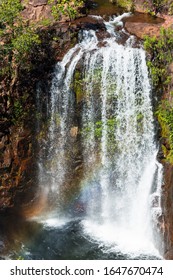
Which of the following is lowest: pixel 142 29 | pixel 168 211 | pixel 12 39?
pixel 168 211

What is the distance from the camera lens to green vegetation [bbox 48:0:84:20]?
53.5 ft

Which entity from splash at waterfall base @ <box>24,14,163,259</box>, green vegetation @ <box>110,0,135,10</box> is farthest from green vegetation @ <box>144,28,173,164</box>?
green vegetation @ <box>110,0,135,10</box>

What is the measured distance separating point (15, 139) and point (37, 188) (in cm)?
228

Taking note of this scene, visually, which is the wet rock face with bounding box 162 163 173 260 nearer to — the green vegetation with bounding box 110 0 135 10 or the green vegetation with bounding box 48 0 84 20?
the green vegetation with bounding box 48 0 84 20

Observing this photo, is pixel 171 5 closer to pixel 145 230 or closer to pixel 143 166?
pixel 143 166

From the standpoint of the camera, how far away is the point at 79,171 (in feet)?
48.2

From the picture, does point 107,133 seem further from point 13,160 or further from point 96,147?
point 13,160

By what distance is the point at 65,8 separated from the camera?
1669 centimetres

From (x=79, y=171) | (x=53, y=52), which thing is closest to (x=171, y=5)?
(x=53, y=52)

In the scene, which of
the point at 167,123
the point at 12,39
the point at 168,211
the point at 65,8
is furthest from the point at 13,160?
the point at 65,8

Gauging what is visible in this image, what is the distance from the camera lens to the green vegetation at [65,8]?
16.3 meters

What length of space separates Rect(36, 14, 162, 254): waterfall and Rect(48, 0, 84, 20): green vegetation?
263 cm

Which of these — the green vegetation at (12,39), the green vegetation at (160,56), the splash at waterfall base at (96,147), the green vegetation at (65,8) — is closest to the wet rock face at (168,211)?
the splash at waterfall base at (96,147)

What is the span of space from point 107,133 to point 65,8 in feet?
21.8
